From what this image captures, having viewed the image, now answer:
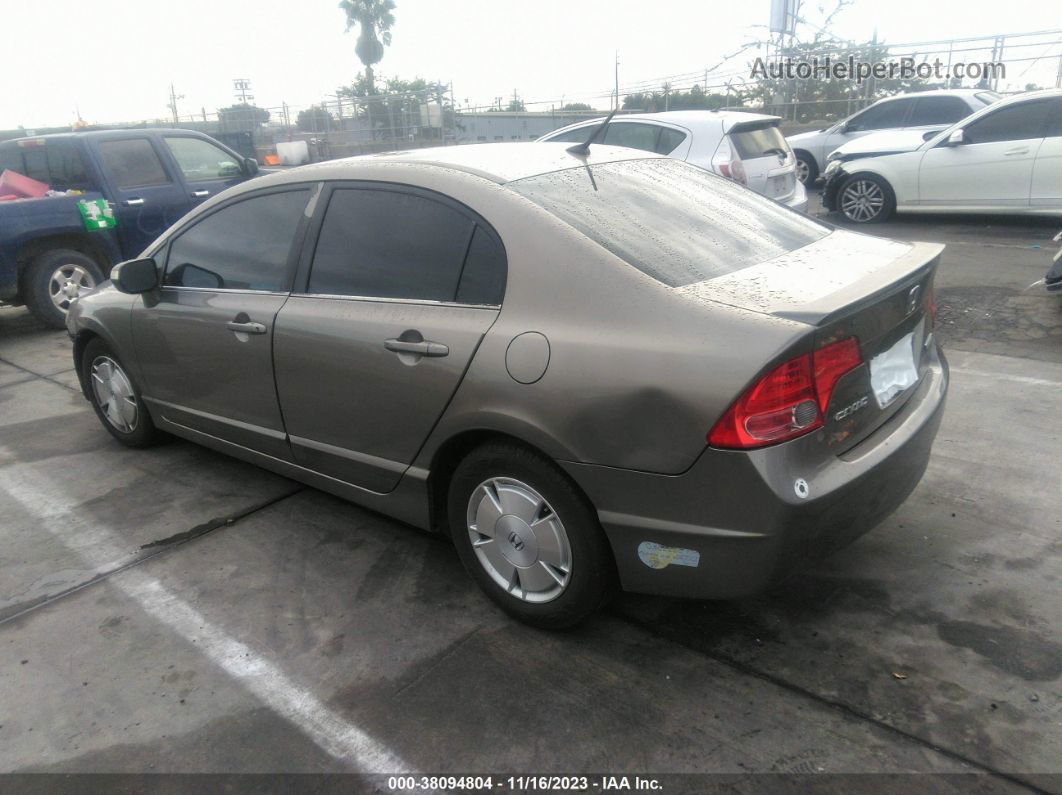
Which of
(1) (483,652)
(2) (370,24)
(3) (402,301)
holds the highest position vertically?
(2) (370,24)

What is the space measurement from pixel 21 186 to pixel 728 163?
22.1 feet

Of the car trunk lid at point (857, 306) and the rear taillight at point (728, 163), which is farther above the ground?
the rear taillight at point (728, 163)

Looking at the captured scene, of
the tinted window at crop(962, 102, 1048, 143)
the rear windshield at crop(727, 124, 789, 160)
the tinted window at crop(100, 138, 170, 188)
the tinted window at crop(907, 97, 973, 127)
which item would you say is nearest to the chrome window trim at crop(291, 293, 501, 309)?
the tinted window at crop(100, 138, 170, 188)

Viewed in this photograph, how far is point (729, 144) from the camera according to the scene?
324 inches

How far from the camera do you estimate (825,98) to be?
70.5 ft

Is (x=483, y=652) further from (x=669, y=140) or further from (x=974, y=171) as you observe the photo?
(x=974, y=171)

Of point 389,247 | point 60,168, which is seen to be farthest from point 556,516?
point 60,168

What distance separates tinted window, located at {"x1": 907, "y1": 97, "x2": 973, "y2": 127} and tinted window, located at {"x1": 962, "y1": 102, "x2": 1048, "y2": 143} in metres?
3.42

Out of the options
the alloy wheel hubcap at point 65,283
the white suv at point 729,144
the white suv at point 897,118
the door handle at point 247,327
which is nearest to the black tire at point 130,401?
the door handle at point 247,327

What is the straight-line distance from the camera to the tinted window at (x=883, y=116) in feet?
43.3

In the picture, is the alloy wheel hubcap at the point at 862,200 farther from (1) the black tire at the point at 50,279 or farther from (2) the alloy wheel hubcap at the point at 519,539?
(2) the alloy wheel hubcap at the point at 519,539

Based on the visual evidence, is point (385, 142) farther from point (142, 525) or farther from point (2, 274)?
point (142, 525)

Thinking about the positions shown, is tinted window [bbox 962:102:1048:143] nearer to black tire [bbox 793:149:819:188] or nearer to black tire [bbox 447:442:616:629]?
black tire [bbox 793:149:819:188]

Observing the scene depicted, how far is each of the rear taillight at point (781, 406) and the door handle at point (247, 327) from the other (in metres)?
2.10
